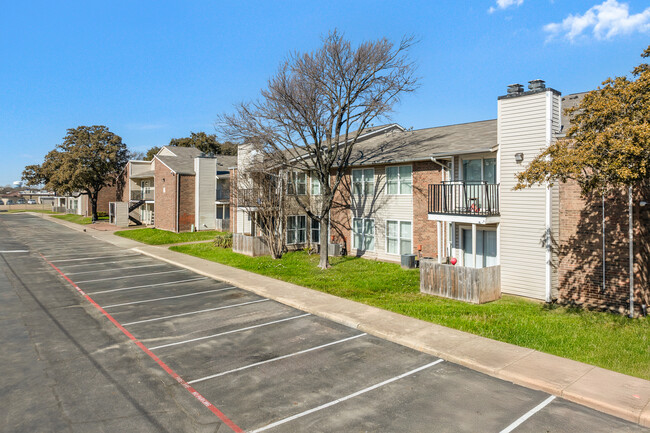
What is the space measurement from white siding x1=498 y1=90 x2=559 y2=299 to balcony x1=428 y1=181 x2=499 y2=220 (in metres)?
0.52

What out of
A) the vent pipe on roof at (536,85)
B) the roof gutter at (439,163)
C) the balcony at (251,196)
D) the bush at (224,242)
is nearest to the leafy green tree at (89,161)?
the bush at (224,242)

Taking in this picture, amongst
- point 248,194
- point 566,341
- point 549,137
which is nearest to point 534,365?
point 566,341

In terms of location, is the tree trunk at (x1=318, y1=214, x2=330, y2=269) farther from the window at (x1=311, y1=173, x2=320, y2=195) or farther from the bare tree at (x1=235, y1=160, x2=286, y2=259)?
the window at (x1=311, y1=173, x2=320, y2=195)

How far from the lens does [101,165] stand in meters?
55.8

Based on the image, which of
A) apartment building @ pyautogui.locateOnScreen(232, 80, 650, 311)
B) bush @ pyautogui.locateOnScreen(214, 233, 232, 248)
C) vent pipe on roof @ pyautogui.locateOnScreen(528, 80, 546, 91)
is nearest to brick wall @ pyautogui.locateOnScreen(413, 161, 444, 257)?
apartment building @ pyautogui.locateOnScreen(232, 80, 650, 311)

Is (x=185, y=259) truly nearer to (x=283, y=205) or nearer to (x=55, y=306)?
(x=283, y=205)

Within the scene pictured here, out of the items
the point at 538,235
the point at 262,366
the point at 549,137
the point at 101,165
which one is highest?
the point at 101,165

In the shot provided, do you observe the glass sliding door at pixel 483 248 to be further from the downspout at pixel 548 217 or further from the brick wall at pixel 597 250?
the brick wall at pixel 597 250

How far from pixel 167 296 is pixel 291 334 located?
21.5 feet

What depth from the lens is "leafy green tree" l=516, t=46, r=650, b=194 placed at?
9156mm

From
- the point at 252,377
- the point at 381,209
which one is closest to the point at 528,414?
the point at 252,377

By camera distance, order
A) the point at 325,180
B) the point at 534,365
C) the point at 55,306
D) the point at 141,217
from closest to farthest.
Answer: the point at 534,365 < the point at 55,306 < the point at 325,180 < the point at 141,217

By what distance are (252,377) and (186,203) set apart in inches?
1246

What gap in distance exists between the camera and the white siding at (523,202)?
14406 mm
